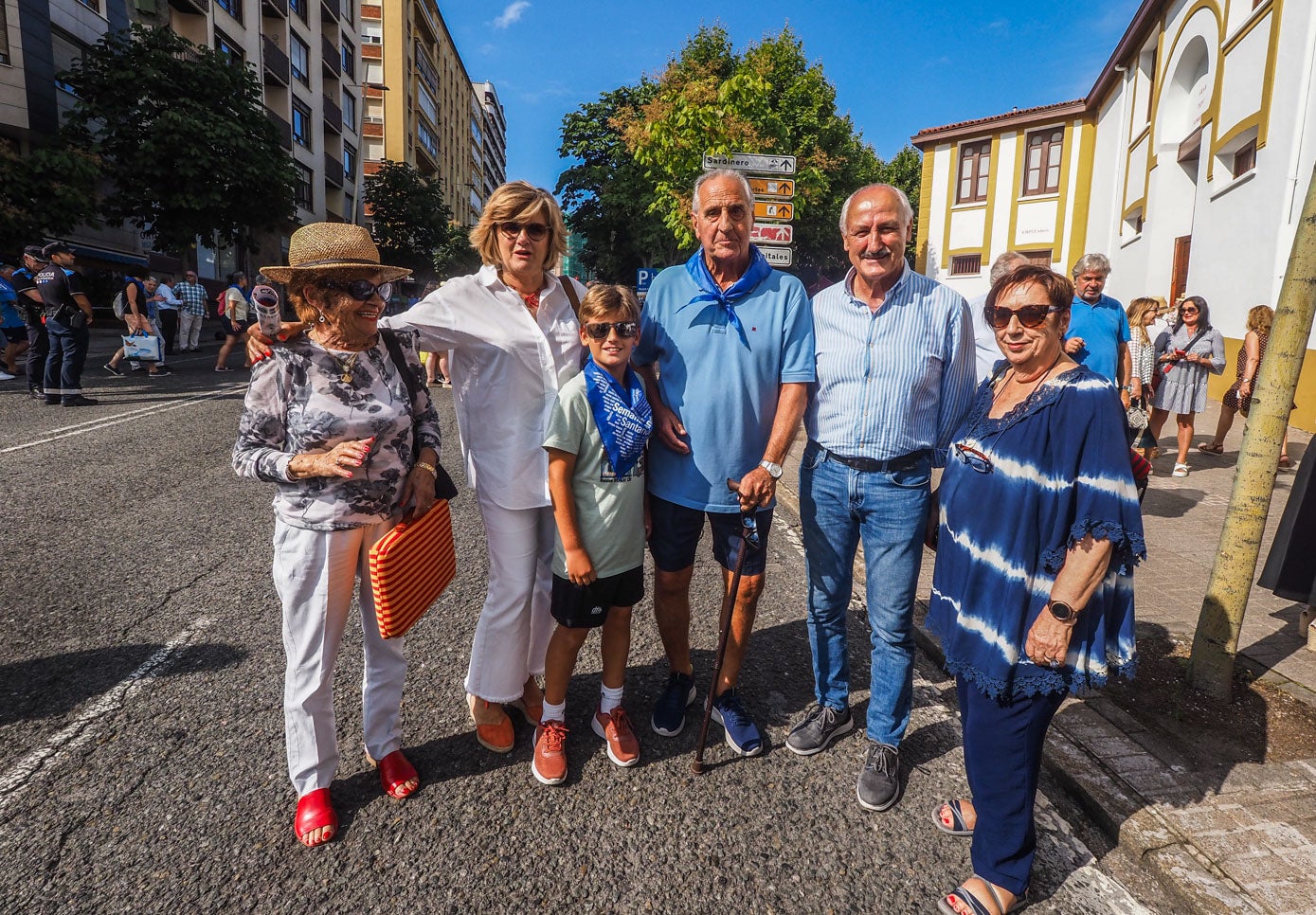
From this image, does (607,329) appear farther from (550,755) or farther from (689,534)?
(550,755)

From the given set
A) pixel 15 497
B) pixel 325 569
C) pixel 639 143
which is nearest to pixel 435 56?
pixel 639 143

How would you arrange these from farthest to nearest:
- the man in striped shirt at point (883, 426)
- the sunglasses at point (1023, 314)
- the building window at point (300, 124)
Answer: the building window at point (300, 124) → the man in striped shirt at point (883, 426) → the sunglasses at point (1023, 314)

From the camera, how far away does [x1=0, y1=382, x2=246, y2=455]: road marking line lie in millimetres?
7576

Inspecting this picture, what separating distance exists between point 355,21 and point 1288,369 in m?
51.6

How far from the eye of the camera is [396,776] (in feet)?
8.54

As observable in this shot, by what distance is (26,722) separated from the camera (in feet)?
9.64

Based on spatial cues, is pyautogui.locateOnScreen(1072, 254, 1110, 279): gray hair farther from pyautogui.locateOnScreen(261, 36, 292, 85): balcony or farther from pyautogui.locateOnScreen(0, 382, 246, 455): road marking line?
pyautogui.locateOnScreen(261, 36, 292, 85): balcony

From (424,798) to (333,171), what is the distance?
43.5 meters

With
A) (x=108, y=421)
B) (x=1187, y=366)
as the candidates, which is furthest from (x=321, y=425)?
(x=1187, y=366)

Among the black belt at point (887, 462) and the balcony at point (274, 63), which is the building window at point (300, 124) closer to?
the balcony at point (274, 63)

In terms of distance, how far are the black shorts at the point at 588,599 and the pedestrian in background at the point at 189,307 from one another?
18285mm

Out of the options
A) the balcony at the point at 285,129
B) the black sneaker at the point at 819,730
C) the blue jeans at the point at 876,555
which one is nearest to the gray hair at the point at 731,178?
the blue jeans at the point at 876,555

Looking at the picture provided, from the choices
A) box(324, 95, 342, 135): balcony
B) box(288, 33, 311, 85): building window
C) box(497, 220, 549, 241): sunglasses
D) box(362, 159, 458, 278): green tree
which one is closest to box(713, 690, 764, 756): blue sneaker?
box(497, 220, 549, 241): sunglasses

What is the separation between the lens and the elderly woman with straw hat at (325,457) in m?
2.28
